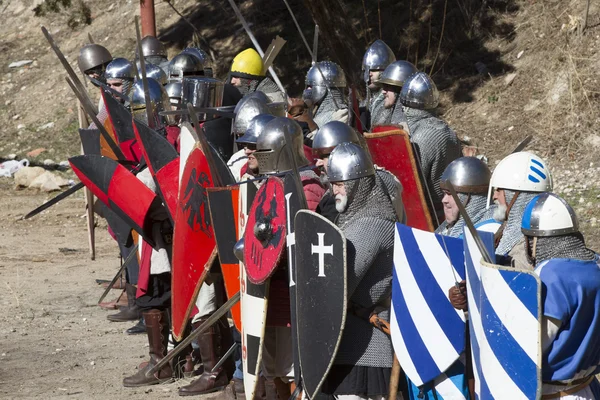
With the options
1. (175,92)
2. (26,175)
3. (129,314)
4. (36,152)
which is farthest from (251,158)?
(36,152)

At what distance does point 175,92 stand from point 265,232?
2678 mm

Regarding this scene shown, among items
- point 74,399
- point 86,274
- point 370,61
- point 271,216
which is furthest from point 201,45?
point 271,216

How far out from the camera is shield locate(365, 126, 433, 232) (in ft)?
16.8

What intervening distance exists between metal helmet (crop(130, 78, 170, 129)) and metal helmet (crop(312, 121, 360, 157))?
1541 mm

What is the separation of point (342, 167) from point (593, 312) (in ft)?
3.52

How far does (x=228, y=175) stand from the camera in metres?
4.93

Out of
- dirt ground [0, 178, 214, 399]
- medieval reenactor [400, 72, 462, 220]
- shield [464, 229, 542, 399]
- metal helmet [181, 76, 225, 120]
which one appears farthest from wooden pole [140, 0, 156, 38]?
shield [464, 229, 542, 399]

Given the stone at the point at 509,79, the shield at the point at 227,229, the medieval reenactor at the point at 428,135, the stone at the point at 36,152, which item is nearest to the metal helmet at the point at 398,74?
the medieval reenactor at the point at 428,135

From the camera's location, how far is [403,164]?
5.24 metres

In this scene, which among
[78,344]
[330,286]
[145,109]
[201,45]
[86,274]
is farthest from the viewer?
[201,45]

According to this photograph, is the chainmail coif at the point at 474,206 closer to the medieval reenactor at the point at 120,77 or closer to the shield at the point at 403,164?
the shield at the point at 403,164

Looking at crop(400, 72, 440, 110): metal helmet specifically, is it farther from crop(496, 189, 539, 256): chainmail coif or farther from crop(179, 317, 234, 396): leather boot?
crop(496, 189, 539, 256): chainmail coif

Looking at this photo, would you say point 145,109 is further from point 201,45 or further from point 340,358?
point 201,45

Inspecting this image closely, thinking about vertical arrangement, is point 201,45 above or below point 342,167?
above
